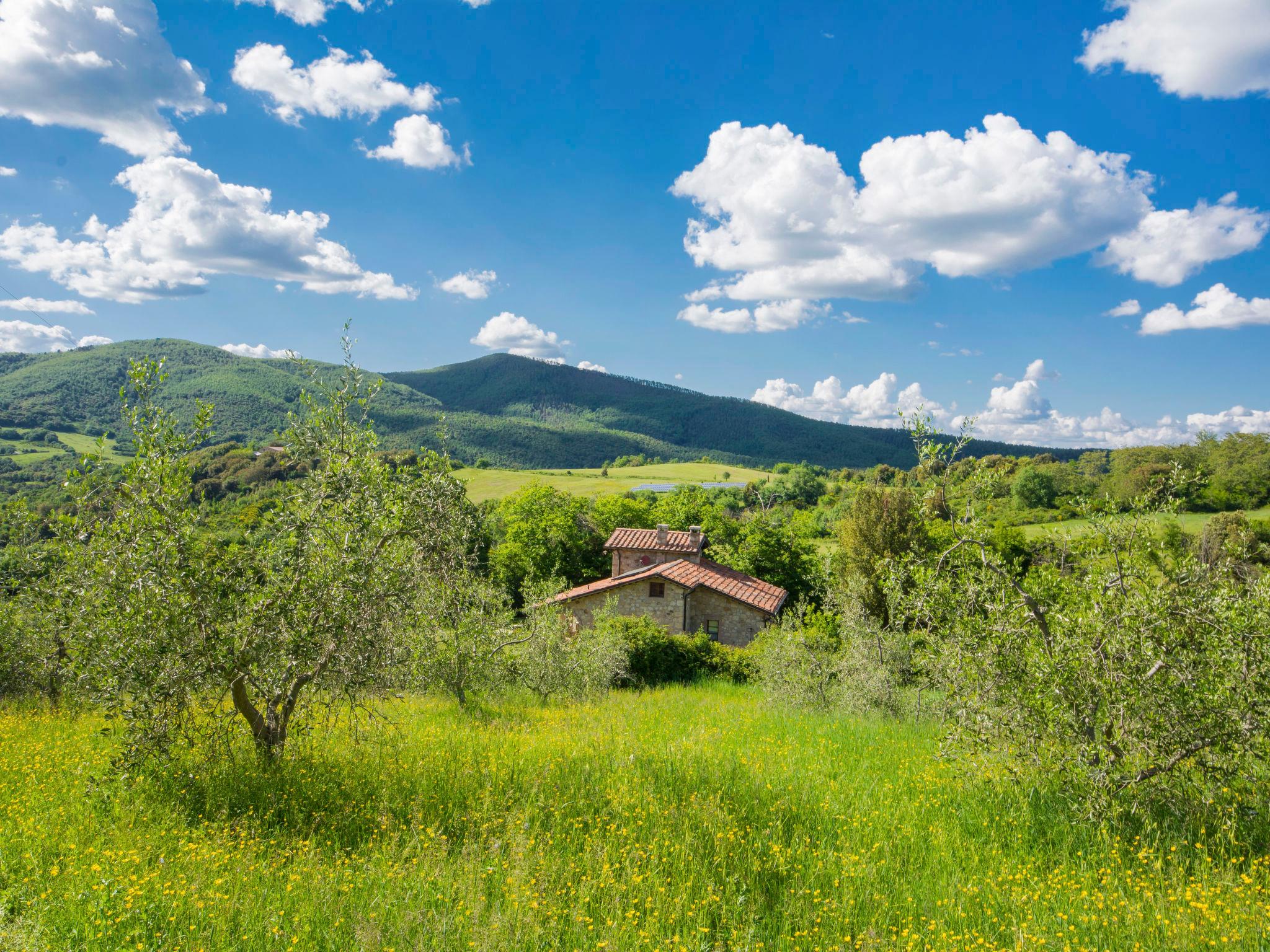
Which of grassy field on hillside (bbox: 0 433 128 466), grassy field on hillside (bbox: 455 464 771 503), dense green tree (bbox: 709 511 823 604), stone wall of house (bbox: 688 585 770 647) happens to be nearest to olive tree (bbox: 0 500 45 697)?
stone wall of house (bbox: 688 585 770 647)

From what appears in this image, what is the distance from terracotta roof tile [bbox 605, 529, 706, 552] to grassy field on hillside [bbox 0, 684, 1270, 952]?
1551 inches

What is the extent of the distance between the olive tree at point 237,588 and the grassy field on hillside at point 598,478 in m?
61.6

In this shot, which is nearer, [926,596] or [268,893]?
[268,893]

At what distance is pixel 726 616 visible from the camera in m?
39.8

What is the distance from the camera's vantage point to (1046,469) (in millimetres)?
77688

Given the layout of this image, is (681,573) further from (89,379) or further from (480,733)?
(89,379)

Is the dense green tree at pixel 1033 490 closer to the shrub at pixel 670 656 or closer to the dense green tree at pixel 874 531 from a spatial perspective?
the dense green tree at pixel 874 531

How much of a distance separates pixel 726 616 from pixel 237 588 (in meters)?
35.2

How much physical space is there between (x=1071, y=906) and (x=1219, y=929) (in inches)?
37.5

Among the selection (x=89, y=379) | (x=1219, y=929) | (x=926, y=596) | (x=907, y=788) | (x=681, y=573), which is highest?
(x=89, y=379)

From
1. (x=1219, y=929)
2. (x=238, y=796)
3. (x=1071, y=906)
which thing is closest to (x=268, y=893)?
(x=238, y=796)

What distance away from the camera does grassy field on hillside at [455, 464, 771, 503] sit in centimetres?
10550

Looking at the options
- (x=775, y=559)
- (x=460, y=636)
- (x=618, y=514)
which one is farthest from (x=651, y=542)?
(x=460, y=636)

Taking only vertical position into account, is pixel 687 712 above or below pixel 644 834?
below
